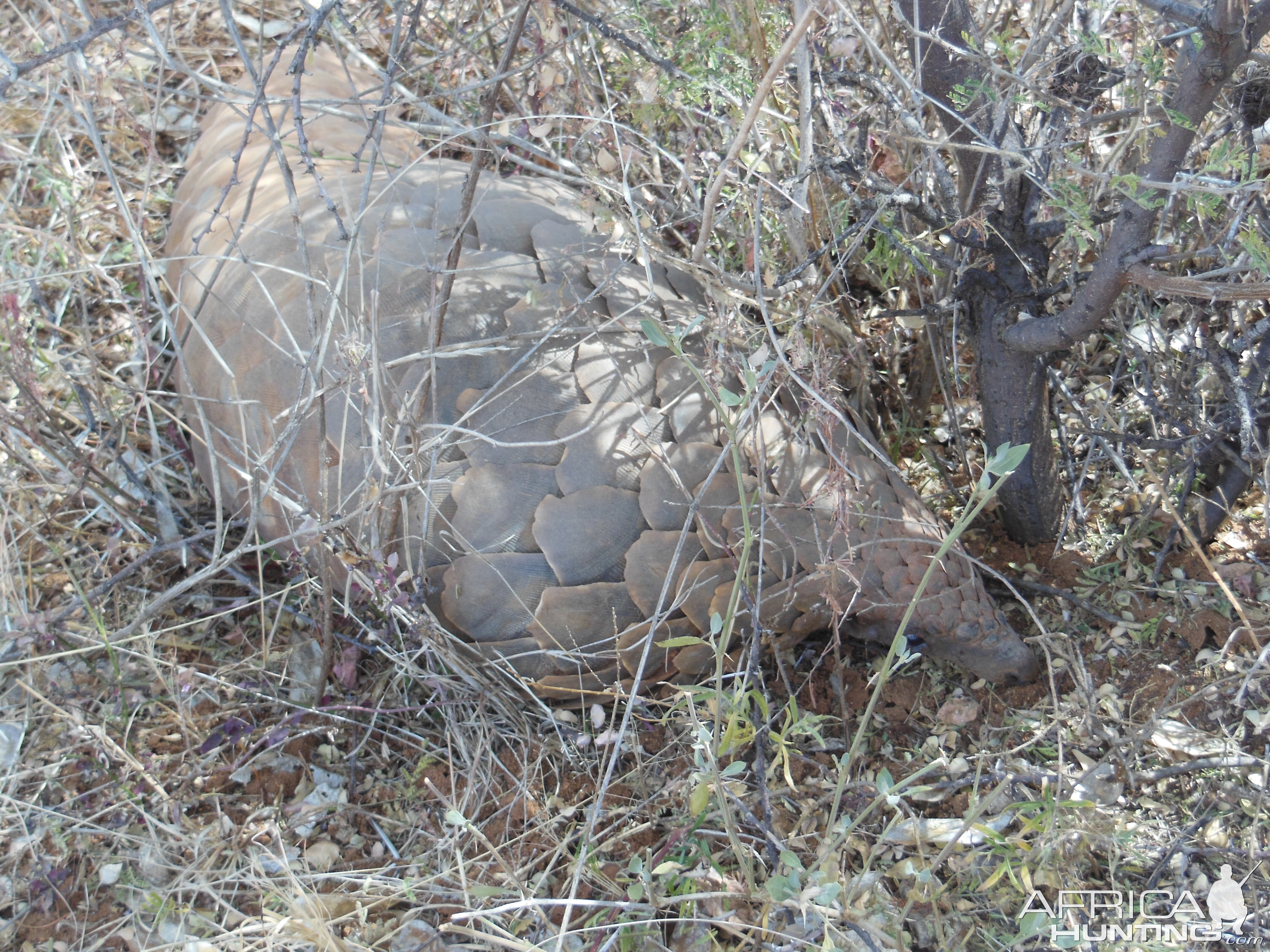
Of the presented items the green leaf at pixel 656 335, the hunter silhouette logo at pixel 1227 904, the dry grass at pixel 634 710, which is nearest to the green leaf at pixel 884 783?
the dry grass at pixel 634 710

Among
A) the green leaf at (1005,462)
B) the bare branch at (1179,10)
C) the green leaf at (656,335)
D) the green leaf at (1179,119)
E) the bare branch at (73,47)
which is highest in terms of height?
the bare branch at (1179,10)

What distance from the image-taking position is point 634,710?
186 cm

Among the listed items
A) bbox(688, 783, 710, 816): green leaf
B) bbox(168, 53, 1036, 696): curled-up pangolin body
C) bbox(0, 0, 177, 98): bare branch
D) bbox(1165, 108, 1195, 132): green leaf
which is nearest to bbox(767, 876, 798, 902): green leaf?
bbox(688, 783, 710, 816): green leaf

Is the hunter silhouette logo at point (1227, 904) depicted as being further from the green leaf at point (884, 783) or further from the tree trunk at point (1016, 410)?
the tree trunk at point (1016, 410)

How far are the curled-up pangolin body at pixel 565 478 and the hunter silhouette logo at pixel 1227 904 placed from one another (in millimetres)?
504

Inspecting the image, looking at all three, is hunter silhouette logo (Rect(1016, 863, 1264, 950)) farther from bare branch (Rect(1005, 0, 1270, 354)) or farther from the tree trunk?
bare branch (Rect(1005, 0, 1270, 354))

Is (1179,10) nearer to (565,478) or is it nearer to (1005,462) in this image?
(1005,462)

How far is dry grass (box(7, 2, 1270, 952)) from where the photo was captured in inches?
58.6

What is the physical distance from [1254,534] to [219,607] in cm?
222

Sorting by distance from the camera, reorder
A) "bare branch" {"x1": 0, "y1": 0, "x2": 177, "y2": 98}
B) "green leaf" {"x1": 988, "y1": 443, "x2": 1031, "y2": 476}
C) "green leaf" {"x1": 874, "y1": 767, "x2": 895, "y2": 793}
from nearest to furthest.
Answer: "green leaf" {"x1": 988, "y1": 443, "x2": 1031, "y2": 476} < "green leaf" {"x1": 874, "y1": 767, "x2": 895, "y2": 793} < "bare branch" {"x1": 0, "y1": 0, "x2": 177, "y2": 98}

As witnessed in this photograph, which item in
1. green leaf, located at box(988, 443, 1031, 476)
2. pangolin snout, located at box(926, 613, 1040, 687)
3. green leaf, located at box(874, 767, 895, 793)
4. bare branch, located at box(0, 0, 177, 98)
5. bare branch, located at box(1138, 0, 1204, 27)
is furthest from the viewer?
pangolin snout, located at box(926, 613, 1040, 687)

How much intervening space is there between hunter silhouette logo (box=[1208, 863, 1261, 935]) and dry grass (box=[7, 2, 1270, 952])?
0.26 feet

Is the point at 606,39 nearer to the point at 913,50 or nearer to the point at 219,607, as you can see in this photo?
the point at 913,50

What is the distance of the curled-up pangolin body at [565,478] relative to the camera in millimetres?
1712
